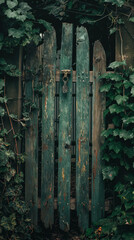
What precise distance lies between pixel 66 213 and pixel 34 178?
539 mm

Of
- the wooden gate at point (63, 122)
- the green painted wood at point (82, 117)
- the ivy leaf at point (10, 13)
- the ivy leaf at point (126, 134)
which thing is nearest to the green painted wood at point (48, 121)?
the wooden gate at point (63, 122)

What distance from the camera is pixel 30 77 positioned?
2891 millimetres

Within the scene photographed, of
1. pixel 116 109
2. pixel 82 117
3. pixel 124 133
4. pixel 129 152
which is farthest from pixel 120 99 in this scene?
pixel 129 152

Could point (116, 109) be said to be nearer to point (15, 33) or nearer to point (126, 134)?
point (126, 134)

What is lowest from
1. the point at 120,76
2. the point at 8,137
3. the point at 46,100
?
the point at 8,137

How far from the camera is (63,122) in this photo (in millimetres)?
2900

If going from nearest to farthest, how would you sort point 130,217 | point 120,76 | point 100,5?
point 130,217, point 120,76, point 100,5

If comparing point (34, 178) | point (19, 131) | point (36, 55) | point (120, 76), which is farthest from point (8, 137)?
point (120, 76)

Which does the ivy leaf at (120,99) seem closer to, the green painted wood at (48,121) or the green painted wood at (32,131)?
the green painted wood at (48,121)

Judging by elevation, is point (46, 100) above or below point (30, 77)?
below

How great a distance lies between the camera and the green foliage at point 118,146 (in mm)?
2674

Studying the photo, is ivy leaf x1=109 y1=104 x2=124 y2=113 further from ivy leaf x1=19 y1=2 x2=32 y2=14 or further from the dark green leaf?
ivy leaf x1=19 y1=2 x2=32 y2=14

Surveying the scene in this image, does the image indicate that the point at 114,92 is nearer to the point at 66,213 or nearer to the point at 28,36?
the point at 28,36

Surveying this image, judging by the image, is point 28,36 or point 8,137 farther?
point 8,137
